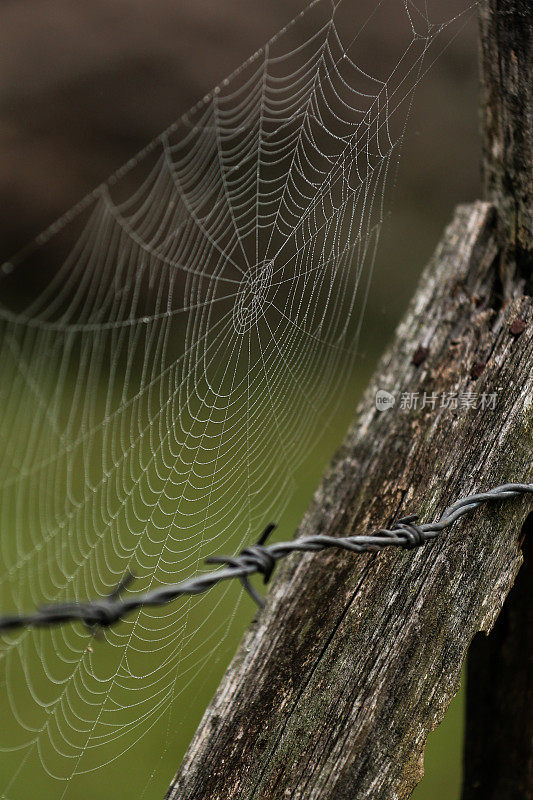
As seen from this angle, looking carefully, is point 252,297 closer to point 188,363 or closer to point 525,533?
point 188,363

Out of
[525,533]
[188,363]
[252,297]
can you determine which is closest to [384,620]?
[525,533]

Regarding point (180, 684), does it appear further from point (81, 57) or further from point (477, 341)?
point (81, 57)

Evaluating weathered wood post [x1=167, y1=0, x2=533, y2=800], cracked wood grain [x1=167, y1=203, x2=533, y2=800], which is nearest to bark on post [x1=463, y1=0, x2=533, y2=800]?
weathered wood post [x1=167, y1=0, x2=533, y2=800]

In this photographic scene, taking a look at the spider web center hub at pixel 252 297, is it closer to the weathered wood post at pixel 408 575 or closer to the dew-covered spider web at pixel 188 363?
the dew-covered spider web at pixel 188 363

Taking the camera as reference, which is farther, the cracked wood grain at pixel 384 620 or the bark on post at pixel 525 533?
the bark on post at pixel 525 533

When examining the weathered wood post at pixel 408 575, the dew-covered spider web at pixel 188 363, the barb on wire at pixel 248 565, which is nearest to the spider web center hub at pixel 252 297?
the dew-covered spider web at pixel 188 363

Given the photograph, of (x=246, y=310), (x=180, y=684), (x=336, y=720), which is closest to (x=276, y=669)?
(x=336, y=720)
